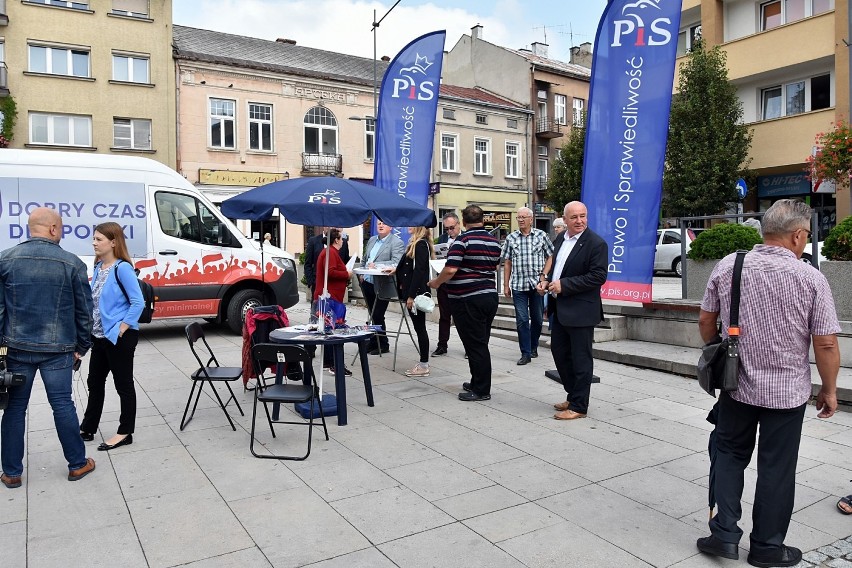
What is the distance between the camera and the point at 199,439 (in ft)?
18.1

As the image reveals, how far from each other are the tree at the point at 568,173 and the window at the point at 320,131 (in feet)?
34.1

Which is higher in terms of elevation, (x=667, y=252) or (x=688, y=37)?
(x=688, y=37)

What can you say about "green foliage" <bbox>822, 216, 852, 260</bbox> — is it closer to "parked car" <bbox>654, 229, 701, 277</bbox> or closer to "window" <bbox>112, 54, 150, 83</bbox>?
"parked car" <bbox>654, 229, 701, 277</bbox>

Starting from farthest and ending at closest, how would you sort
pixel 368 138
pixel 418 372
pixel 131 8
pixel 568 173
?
pixel 568 173
pixel 368 138
pixel 131 8
pixel 418 372

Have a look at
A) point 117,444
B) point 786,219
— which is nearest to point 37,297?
point 117,444

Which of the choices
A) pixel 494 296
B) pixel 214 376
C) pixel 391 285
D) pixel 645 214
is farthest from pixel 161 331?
pixel 645 214

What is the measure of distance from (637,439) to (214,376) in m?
3.48

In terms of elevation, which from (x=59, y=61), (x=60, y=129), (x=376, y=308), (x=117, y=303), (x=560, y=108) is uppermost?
(x=560, y=108)

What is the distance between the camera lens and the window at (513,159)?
36.1 m

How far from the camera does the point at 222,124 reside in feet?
88.7

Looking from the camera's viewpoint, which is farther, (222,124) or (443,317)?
(222,124)

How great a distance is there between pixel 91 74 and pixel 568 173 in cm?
1988

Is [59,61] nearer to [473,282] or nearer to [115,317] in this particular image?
[115,317]

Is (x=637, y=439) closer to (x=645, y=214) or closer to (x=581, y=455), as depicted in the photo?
(x=581, y=455)
